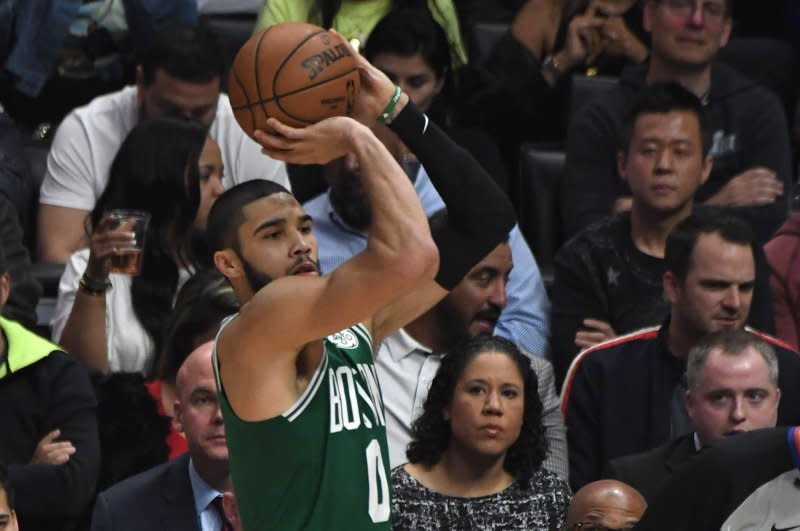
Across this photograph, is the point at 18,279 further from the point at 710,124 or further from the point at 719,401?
the point at 710,124

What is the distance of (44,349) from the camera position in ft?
18.1

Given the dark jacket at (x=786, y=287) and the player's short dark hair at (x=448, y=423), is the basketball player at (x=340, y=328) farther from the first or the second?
the dark jacket at (x=786, y=287)

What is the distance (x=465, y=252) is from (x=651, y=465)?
1.40 meters

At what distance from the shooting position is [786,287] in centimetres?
661

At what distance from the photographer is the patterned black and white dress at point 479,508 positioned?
17.5 ft

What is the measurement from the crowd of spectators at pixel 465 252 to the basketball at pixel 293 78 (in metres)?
0.30

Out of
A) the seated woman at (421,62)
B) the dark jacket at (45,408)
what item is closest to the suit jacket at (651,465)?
the dark jacket at (45,408)

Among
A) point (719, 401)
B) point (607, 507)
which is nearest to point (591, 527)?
point (607, 507)

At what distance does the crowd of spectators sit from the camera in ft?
17.7

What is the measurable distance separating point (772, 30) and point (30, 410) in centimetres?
431

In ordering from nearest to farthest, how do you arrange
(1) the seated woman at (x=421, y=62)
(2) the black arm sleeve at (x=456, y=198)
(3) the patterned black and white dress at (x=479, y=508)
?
(2) the black arm sleeve at (x=456, y=198), (3) the patterned black and white dress at (x=479, y=508), (1) the seated woman at (x=421, y=62)

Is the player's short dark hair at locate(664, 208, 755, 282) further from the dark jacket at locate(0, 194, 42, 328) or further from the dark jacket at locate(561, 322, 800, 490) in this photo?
the dark jacket at locate(0, 194, 42, 328)

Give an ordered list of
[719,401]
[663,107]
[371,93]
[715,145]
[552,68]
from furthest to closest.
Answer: [552,68] < [715,145] < [663,107] < [719,401] < [371,93]

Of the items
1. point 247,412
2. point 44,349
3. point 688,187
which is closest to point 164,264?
point 44,349
